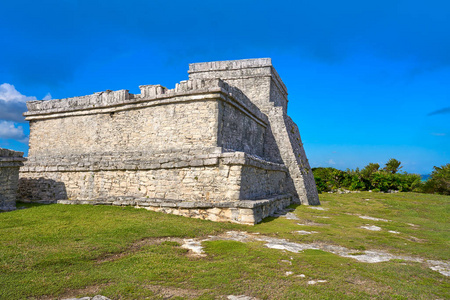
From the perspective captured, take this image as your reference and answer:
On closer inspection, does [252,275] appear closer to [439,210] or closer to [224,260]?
[224,260]

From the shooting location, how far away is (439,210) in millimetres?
13977

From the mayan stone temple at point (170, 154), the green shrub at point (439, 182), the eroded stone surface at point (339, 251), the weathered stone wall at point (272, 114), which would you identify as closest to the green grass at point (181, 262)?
the eroded stone surface at point (339, 251)

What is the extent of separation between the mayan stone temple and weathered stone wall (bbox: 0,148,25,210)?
159 centimetres

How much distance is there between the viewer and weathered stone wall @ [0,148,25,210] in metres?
9.61

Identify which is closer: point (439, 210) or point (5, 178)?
point (5, 178)

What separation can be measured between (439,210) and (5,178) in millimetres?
18581

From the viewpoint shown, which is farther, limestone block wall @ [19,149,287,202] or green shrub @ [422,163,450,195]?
green shrub @ [422,163,450,195]

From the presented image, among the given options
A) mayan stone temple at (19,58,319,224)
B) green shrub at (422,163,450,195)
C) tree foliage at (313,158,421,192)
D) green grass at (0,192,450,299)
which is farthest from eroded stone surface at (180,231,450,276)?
green shrub at (422,163,450,195)

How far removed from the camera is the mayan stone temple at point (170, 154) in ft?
30.2

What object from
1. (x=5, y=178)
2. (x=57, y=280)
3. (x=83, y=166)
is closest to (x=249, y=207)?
(x=57, y=280)

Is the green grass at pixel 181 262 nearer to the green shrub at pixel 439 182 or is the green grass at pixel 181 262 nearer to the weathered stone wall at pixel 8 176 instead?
the weathered stone wall at pixel 8 176

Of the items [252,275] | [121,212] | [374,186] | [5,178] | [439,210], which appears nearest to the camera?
[252,275]

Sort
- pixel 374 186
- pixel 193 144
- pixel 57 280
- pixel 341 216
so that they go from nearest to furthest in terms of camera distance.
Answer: pixel 57 280, pixel 193 144, pixel 341 216, pixel 374 186

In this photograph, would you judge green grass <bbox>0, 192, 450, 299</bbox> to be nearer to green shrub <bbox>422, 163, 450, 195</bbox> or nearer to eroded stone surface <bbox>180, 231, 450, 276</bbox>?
eroded stone surface <bbox>180, 231, 450, 276</bbox>
